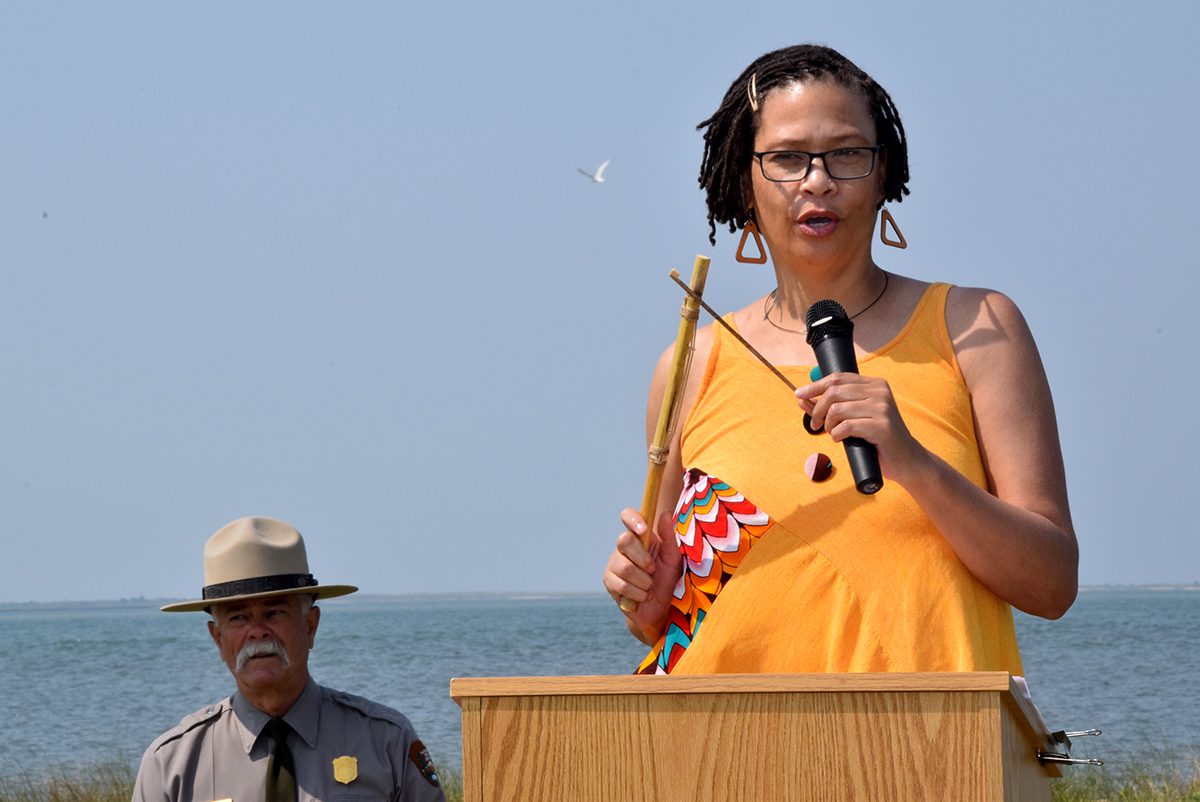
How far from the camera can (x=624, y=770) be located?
6.79ft

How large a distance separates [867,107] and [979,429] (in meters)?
0.57

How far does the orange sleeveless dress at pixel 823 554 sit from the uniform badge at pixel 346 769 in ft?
4.12

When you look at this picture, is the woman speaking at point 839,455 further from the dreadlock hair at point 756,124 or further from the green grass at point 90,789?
the green grass at point 90,789

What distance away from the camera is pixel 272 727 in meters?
3.87

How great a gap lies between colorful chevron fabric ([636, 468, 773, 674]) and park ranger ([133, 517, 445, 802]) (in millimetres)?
1269

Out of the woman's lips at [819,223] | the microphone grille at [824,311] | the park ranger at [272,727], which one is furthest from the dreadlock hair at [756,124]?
the park ranger at [272,727]

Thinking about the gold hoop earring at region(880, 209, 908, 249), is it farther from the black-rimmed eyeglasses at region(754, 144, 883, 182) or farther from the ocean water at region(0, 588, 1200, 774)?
the ocean water at region(0, 588, 1200, 774)

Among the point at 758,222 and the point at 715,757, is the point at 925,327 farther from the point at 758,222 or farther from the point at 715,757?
the point at 715,757

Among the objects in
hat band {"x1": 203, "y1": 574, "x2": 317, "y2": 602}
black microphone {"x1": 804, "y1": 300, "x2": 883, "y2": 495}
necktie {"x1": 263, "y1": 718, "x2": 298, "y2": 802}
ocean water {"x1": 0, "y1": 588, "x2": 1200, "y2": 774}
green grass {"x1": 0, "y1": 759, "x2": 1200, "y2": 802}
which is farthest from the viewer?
ocean water {"x1": 0, "y1": 588, "x2": 1200, "y2": 774}

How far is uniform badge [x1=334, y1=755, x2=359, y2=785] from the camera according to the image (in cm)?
380

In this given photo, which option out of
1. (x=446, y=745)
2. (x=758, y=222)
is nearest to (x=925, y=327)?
(x=758, y=222)

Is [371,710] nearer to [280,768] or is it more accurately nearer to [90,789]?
[280,768]

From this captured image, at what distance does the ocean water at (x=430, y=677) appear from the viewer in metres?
23.4

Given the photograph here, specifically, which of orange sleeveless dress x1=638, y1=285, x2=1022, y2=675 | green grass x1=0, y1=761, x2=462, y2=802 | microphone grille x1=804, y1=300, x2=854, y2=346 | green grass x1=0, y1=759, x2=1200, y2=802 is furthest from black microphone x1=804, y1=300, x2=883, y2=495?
green grass x1=0, y1=761, x2=462, y2=802
